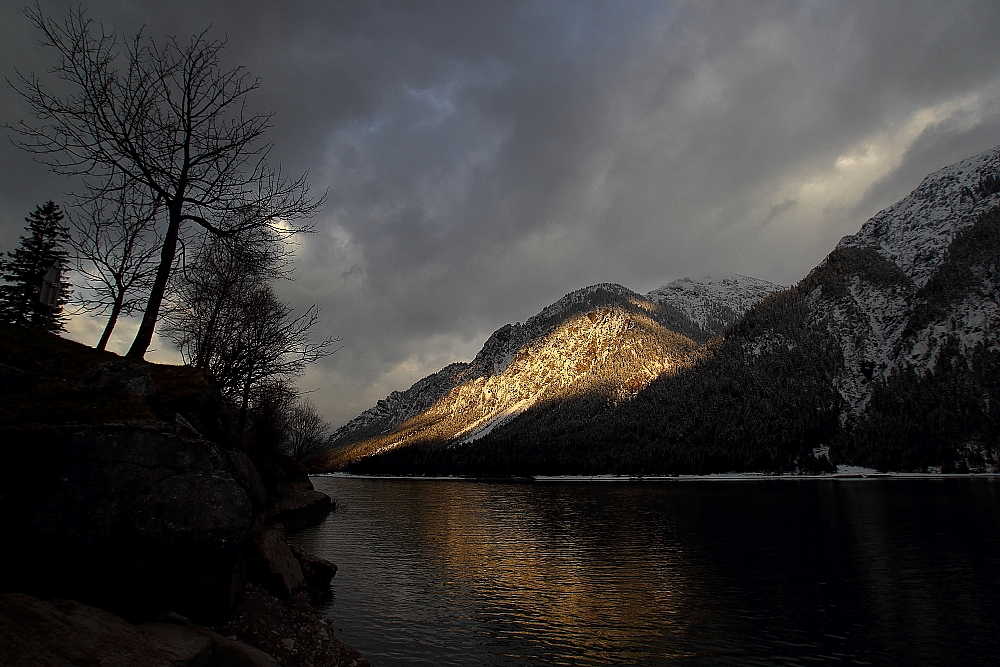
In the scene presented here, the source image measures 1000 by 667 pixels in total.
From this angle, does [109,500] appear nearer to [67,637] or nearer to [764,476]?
[67,637]

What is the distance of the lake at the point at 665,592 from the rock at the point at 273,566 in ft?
8.22

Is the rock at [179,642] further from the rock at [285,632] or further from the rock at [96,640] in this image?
the rock at [285,632]

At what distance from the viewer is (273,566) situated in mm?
16844

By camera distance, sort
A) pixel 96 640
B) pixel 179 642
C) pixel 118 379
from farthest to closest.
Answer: pixel 118 379, pixel 179 642, pixel 96 640

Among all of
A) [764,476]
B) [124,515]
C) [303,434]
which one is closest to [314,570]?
[124,515]

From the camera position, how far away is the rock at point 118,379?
11320mm

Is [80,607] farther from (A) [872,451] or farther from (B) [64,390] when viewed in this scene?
(A) [872,451]

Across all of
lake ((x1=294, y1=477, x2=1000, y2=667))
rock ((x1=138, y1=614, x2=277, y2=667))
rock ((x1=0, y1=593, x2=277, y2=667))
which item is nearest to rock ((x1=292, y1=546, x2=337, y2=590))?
lake ((x1=294, y1=477, x2=1000, y2=667))

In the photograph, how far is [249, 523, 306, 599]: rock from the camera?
16.3 metres

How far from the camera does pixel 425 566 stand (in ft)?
98.9

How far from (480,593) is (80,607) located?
62.6 ft

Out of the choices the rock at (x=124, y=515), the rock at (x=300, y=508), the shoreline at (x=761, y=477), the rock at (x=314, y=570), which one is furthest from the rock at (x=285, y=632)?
the shoreline at (x=761, y=477)

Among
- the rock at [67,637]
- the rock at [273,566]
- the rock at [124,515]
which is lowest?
the rock at [273,566]

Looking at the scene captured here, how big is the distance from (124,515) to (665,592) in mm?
23797
